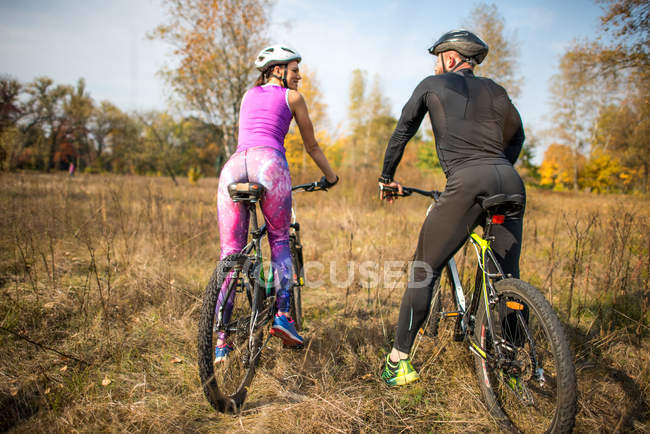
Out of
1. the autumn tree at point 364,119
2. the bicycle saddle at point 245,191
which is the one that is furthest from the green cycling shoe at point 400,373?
the autumn tree at point 364,119

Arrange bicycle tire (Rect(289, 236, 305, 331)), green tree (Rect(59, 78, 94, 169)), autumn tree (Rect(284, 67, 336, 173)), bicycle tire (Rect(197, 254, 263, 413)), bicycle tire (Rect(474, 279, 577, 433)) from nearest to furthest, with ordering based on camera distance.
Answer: bicycle tire (Rect(474, 279, 577, 433)) < bicycle tire (Rect(197, 254, 263, 413)) < bicycle tire (Rect(289, 236, 305, 331)) < autumn tree (Rect(284, 67, 336, 173)) < green tree (Rect(59, 78, 94, 169))

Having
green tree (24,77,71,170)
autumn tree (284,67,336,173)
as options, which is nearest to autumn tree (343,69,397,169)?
autumn tree (284,67,336,173)

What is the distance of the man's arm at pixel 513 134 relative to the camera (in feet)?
6.28

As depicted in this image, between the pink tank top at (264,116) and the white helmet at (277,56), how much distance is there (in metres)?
0.18

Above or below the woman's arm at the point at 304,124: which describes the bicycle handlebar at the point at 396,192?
below

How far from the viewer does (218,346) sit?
1955 mm

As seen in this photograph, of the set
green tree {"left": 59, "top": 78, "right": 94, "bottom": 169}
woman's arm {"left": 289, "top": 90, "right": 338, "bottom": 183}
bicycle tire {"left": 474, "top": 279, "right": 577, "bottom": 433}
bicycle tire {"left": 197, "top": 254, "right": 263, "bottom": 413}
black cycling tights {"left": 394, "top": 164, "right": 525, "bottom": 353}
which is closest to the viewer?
bicycle tire {"left": 474, "top": 279, "right": 577, "bottom": 433}

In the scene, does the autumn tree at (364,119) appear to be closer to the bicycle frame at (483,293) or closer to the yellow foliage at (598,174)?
the yellow foliage at (598,174)

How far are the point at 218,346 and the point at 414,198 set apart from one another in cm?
1013

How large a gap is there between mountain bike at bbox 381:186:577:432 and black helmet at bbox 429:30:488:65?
0.91 m

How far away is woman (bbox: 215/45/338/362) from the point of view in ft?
6.33

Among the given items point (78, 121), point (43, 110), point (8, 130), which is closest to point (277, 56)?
point (8, 130)

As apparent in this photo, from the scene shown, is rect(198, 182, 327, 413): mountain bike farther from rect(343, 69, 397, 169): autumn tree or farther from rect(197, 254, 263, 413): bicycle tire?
rect(343, 69, 397, 169): autumn tree

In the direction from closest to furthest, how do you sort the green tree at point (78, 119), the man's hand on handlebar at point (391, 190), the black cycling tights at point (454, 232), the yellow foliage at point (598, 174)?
the black cycling tights at point (454, 232), the man's hand on handlebar at point (391, 190), the yellow foliage at point (598, 174), the green tree at point (78, 119)
